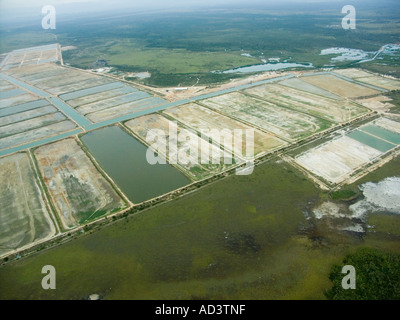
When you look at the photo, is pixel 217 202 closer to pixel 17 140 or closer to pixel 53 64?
pixel 17 140

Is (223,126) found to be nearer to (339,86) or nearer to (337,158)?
(337,158)

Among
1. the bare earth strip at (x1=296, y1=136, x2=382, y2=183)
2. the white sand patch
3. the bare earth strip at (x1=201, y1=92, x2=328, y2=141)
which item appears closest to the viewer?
the white sand patch

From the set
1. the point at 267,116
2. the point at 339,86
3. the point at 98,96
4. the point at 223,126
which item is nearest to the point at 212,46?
the point at 339,86

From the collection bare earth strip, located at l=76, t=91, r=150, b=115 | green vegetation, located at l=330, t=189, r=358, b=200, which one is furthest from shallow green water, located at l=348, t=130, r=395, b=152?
bare earth strip, located at l=76, t=91, r=150, b=115

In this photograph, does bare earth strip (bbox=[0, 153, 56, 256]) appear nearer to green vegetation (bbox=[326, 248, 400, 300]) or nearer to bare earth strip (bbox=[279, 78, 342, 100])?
green vegetation (bbox=[326, 248, 400, 300])

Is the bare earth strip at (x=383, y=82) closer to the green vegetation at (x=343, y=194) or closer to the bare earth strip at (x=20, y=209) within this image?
the green vegetation at (x=343, y=194)

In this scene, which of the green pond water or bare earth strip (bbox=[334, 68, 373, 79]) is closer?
the green pond water

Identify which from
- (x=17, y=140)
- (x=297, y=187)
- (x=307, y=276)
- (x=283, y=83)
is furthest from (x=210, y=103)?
(x=307, y=276)
